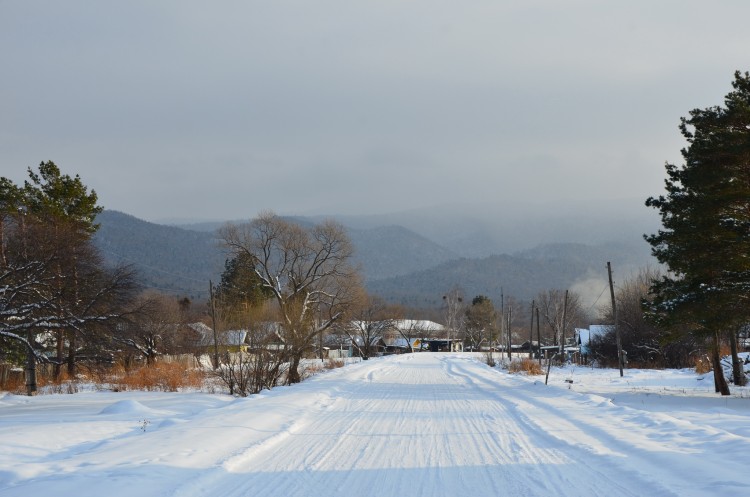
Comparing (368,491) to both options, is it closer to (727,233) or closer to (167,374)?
(727,233)

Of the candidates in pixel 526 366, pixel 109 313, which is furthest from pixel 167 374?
pixel 526 366

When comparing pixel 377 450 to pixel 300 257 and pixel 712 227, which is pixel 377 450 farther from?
pixel 300 257

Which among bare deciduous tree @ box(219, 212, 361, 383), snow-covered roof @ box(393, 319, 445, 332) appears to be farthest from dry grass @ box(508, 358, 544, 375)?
snow-covered roof @ box(393, 319, 445, 332)

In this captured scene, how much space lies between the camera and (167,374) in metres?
29.4

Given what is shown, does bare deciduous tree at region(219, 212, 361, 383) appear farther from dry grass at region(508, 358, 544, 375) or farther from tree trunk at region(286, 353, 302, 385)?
tree trunk at region(286, 353, 302, 385)

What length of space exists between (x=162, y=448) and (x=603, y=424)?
344 inches

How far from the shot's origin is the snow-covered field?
778 centimetres

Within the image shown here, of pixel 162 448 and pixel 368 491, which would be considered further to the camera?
pixel 162 448

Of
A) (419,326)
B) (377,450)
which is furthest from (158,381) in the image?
(419,326)

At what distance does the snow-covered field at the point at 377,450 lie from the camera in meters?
7.78

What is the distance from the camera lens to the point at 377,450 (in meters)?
10.5

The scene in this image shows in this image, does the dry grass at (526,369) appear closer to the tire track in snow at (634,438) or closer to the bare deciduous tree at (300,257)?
the bare deciduous tree at (300,257)

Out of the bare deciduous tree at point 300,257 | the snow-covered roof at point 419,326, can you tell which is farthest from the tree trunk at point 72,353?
the snow-covered roof at point 419,326

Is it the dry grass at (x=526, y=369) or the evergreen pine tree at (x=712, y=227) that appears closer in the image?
the evergreen pine tree at (x=712, y=227)
